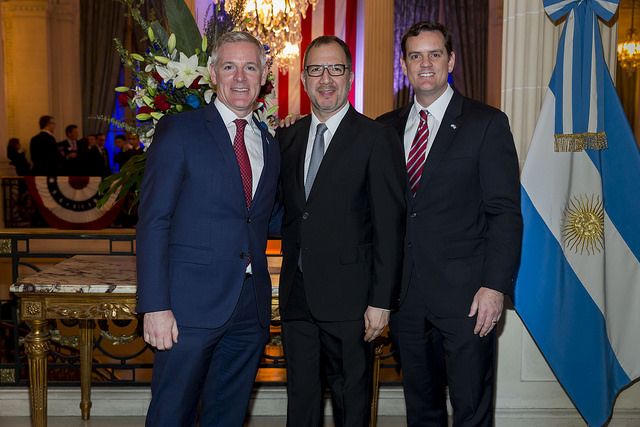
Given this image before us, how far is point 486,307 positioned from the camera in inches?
108

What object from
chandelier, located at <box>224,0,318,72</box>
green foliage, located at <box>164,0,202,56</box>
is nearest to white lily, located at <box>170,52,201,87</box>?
green foliage, located at <box>164,0,202,56</box>

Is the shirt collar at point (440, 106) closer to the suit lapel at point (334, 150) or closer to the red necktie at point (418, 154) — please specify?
the red necktie at point (418, 154)

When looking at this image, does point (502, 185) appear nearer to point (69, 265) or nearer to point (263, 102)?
point (263, 102)

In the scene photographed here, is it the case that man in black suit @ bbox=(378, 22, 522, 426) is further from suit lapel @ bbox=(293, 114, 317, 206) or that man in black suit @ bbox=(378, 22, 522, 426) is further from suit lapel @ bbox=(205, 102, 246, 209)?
suit lapel @ bbox=(205, 102, 246, 209)

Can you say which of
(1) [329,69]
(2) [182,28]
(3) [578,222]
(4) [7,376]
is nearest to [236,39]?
(1) [329,69]

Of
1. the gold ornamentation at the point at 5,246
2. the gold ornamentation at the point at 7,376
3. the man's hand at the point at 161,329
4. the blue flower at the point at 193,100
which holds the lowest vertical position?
the gold ornamentation at the point at 7,376

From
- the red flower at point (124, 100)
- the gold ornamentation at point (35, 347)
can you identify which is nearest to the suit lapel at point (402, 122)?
the red flower at point (124, 100)

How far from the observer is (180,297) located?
2596 mm

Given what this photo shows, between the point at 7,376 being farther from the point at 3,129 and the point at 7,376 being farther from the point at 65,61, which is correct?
the point at 65,61

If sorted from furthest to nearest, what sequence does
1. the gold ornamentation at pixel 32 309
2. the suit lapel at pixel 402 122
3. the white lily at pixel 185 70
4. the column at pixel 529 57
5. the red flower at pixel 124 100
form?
the red flower at pixel 124 100 < the column at pixel 529 57 < the gold ornamentation at pixel 32 309 < the white lily at pixel 185 70 < the suit lapel at pixel 402 122

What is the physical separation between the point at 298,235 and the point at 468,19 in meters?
13.3

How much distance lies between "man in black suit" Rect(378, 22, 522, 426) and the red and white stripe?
839cm

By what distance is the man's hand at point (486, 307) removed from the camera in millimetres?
2734

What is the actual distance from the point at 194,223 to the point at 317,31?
9194 millimetres
